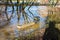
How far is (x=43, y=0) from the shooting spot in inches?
119

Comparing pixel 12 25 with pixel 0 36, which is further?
pixel 12 25

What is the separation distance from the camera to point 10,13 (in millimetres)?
2471

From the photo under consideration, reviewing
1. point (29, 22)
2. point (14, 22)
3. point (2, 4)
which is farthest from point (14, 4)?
point (29, 22)

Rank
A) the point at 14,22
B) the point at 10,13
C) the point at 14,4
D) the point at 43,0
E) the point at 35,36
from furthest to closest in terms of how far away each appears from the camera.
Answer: the point at 43,0 → the point at 14,4 → the point at 10,13 → the point at 14,22 → the point at 35,36

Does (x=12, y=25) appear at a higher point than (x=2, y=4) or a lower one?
lower

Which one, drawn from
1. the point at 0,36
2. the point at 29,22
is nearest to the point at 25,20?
the point at 29,22

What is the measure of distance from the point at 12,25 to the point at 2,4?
91 cm

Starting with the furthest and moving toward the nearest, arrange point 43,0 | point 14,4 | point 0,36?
point 43,0
point 14,4
point 0,36

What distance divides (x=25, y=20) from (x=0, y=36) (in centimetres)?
41

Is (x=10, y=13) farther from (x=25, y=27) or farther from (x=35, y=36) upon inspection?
(x=35, y=36)

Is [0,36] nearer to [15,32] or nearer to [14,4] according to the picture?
[15,32]

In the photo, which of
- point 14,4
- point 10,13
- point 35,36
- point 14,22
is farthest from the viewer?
point 14,4

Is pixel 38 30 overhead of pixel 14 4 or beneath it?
beneath

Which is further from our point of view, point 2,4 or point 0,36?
point 2,4
